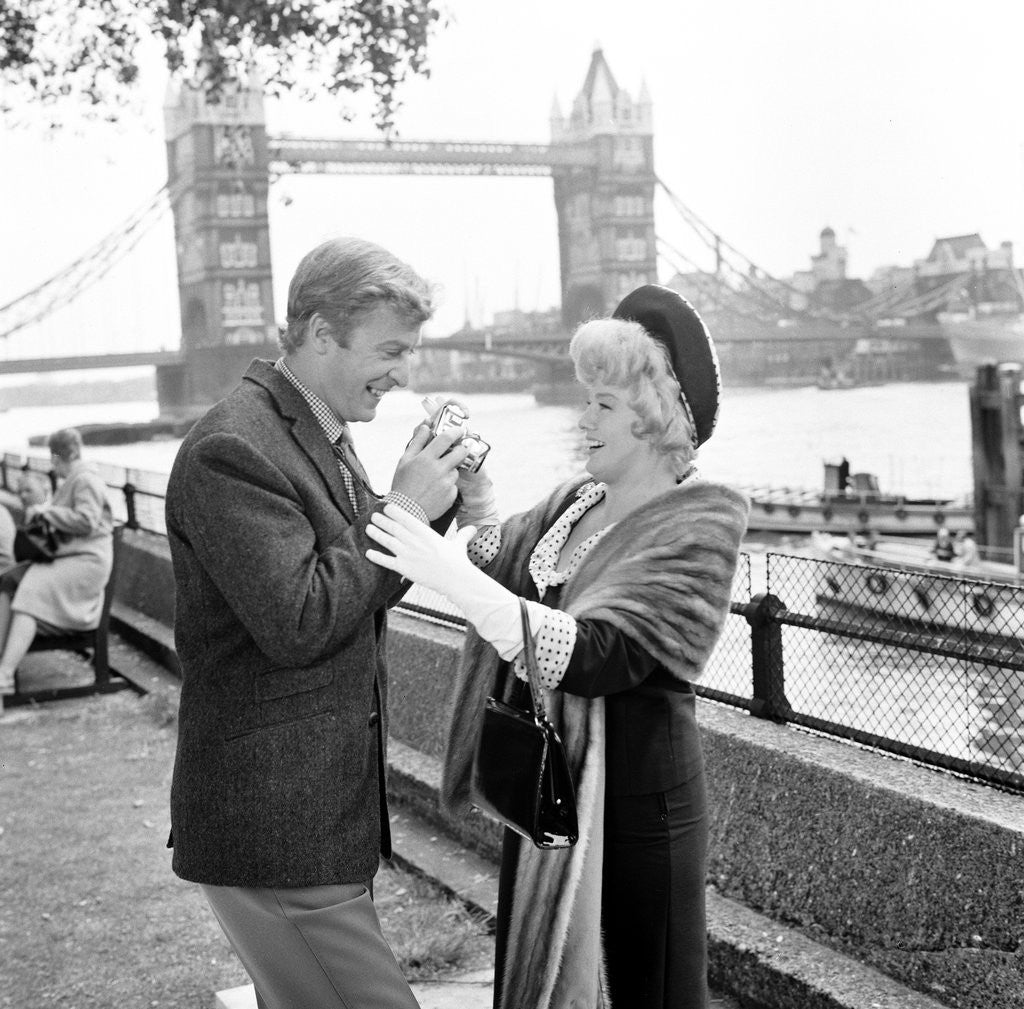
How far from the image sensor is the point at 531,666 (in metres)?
1.85

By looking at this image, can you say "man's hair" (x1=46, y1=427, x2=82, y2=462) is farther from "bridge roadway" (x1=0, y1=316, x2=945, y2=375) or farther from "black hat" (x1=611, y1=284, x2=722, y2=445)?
"bridge roadway" (x1=0, y1=316, x2=945, y2=375)

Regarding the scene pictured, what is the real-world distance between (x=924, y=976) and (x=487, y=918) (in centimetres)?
125

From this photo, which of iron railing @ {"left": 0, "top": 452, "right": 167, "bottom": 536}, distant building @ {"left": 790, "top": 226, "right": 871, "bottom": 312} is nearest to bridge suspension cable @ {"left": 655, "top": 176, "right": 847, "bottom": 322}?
distant building @ {"left": 790, "top": 226, "right": 871, "bottom": 312}

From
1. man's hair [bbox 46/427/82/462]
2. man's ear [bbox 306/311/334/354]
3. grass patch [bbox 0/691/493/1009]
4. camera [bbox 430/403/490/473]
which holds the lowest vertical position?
grass patch [bbox 0/691/493/1009]

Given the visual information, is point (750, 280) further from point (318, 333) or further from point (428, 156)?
point (318, 333)

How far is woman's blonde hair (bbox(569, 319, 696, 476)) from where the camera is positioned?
6.61ft

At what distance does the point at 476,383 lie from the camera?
108ft

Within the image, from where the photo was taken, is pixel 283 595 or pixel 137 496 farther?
pixel 137 496

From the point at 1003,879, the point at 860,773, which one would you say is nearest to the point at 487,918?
the point at 860,773

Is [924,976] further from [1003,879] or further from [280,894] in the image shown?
[280,894]

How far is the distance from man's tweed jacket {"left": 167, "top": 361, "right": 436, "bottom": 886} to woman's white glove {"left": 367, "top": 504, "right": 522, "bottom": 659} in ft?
0.11

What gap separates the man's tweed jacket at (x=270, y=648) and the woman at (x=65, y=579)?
4443mm

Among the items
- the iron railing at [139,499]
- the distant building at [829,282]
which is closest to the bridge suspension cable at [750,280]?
the distant building at [829,282]

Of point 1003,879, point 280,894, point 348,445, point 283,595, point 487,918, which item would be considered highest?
point 348,445
